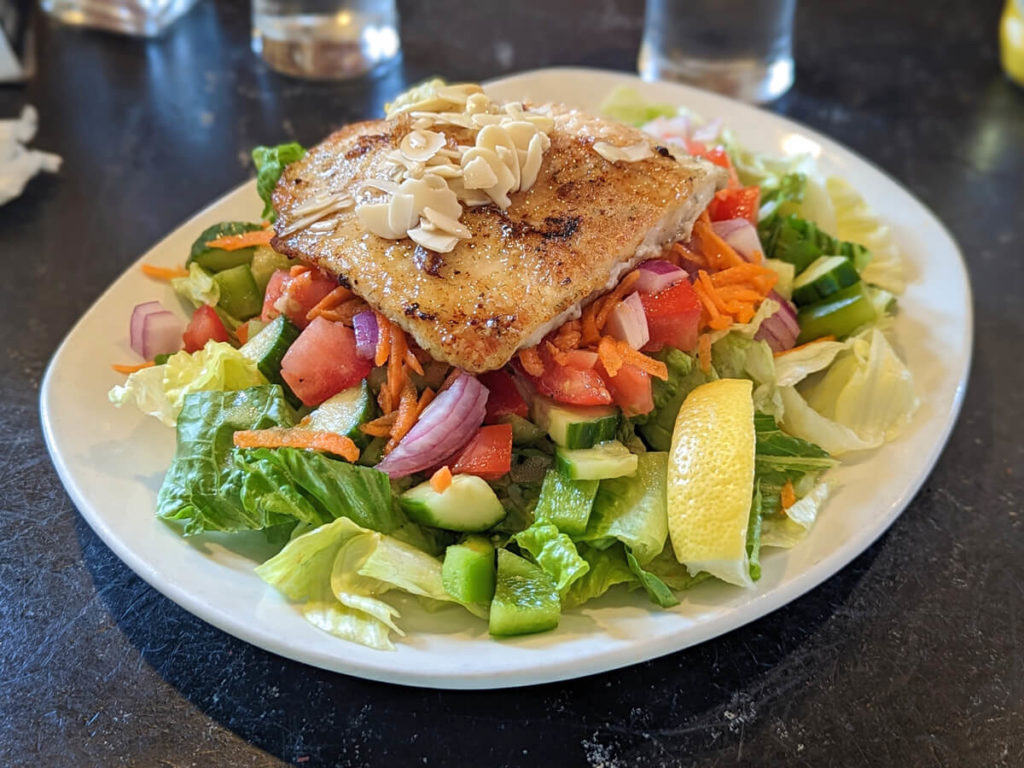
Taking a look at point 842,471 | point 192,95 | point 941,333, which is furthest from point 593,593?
point 192,95

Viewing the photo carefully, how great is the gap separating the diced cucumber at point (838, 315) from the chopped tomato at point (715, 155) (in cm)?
49

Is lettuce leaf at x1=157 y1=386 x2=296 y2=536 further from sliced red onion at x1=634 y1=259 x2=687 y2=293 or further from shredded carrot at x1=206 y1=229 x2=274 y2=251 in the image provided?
sliced red onion at x1=634 y1=259 x2=687 y2=293

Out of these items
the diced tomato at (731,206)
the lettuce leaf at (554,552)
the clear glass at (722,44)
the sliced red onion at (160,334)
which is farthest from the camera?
the clear glass at (722,44)

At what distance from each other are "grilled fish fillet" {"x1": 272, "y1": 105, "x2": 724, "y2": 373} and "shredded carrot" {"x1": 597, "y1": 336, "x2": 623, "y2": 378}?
0.12 m

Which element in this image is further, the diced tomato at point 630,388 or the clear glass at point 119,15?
the clear glass at point 119,15

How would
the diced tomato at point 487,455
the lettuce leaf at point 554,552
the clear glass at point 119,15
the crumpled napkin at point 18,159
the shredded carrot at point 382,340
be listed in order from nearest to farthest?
the lettuce leaf at point 554,552, the diced tomato at point 487,455, the shredded carrot at point 382,340, the crumpled napkin at point 18,159, the clear glass at point 119,15

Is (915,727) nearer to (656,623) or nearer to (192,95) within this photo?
(656,623)

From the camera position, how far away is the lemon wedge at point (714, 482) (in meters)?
2.01

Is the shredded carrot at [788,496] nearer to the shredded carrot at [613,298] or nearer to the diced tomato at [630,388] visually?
the diced tomato at [630,388]

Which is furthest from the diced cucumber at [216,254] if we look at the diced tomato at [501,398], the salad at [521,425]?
the diced tomato at [501,398]

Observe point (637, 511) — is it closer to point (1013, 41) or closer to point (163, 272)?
point (163, 272)

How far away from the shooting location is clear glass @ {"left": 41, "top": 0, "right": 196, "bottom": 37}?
4902 millimetres

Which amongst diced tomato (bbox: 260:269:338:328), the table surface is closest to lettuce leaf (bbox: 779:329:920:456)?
the table surface

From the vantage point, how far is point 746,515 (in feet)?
6.73
